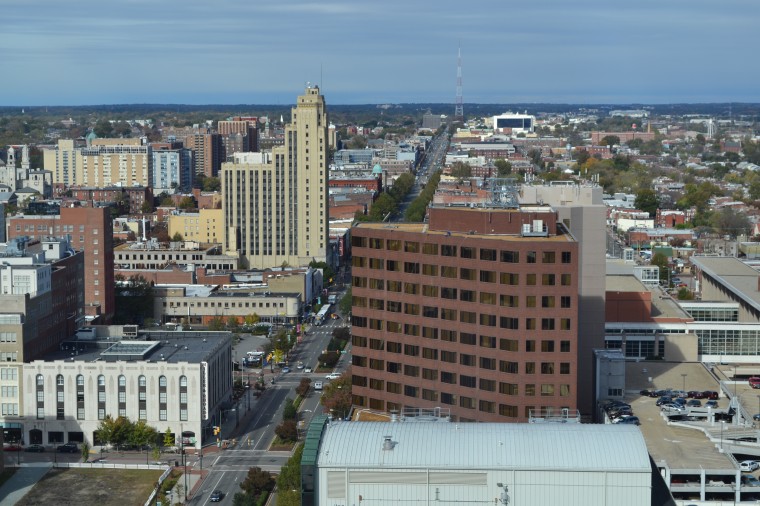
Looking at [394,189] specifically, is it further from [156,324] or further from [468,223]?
[468,223]

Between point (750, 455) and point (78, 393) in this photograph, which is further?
point (78, 393)

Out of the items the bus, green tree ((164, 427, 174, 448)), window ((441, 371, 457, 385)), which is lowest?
green tree ((164, 427, 174, 448))

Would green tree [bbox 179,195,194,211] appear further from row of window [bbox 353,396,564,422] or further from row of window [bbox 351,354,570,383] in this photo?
row of window [bbox 351,354,570,383]

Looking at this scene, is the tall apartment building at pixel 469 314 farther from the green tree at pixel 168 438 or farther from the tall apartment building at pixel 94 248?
the tall apartment building at pixel 94 248

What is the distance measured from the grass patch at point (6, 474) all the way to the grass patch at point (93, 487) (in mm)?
1402

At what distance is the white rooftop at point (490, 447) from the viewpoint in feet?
100.0

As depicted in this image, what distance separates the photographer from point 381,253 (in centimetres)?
4628

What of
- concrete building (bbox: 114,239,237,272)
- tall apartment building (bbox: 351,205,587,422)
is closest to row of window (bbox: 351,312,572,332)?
tall apartment building (bbox: 351,205,587,422)

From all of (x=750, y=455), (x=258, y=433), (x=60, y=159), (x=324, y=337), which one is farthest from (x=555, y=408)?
(x=60, y=159)

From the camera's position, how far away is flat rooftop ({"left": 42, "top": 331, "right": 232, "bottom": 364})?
60.6 m

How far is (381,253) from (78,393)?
19775 mm

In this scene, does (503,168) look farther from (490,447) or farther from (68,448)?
(490,447)

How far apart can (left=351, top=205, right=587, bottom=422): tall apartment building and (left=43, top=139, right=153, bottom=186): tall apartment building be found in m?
126

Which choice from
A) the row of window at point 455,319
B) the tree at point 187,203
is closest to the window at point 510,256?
the row of window at point 455,319
